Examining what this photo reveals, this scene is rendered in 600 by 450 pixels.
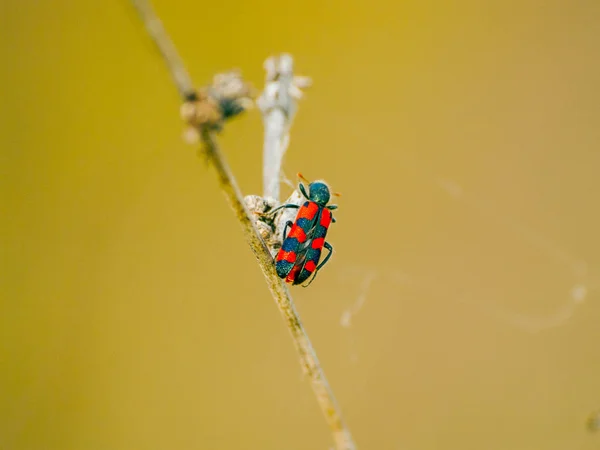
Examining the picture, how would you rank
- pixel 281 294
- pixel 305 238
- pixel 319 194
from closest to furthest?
1. pixel 281 294
2. pixel 305 238
3. pixel 319 194

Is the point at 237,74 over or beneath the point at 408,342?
beneath

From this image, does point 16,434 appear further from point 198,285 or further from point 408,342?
point 408,342

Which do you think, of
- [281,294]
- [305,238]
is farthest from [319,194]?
[281,294]

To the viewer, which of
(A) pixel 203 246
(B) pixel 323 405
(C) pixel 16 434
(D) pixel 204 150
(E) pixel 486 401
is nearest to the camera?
(D) pixel 204 150

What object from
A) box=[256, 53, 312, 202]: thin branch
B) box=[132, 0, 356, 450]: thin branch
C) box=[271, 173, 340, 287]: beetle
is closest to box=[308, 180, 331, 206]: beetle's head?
box=[271, 173, 340, 287]: beetle

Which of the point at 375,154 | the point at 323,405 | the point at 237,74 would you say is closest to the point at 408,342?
the point at 375,154

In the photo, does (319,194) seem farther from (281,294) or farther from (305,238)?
(281,294)

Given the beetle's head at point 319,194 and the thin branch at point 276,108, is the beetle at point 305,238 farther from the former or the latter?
the thin branch at point 276,108

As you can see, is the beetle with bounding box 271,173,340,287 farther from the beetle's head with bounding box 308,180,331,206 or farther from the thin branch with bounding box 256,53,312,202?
the thin branch with bounding box 256,53,312,202

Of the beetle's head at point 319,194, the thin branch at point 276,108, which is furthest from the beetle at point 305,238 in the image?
the thin branch at point 276,108
